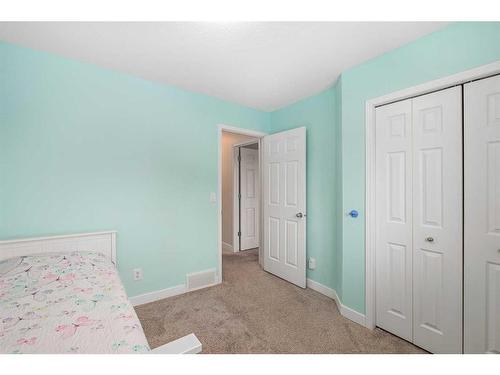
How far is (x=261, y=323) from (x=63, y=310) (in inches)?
57.8

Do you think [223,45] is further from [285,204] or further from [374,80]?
[285,204]

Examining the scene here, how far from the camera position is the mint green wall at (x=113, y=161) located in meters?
1.71

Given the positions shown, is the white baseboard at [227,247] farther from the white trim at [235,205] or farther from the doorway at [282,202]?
the doorway at [282,202]

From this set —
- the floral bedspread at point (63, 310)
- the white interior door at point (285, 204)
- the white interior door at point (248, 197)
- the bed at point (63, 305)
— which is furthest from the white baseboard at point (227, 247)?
the floral bedspread at point (63, 310)

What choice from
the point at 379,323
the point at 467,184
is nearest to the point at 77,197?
the point at 379,323

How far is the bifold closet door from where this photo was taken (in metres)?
1.45

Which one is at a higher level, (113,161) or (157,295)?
(113,161)

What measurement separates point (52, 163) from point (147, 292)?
1.51m

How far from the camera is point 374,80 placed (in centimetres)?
182

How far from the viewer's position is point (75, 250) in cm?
183

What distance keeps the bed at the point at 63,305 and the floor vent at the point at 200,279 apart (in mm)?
1027

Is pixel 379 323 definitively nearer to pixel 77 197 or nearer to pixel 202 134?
pixel 202 134

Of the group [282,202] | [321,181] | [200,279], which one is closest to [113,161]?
[200,279]

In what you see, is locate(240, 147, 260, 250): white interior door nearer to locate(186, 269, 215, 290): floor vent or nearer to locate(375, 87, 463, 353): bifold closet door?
locate(186, 269, 215, 290): floor vent
